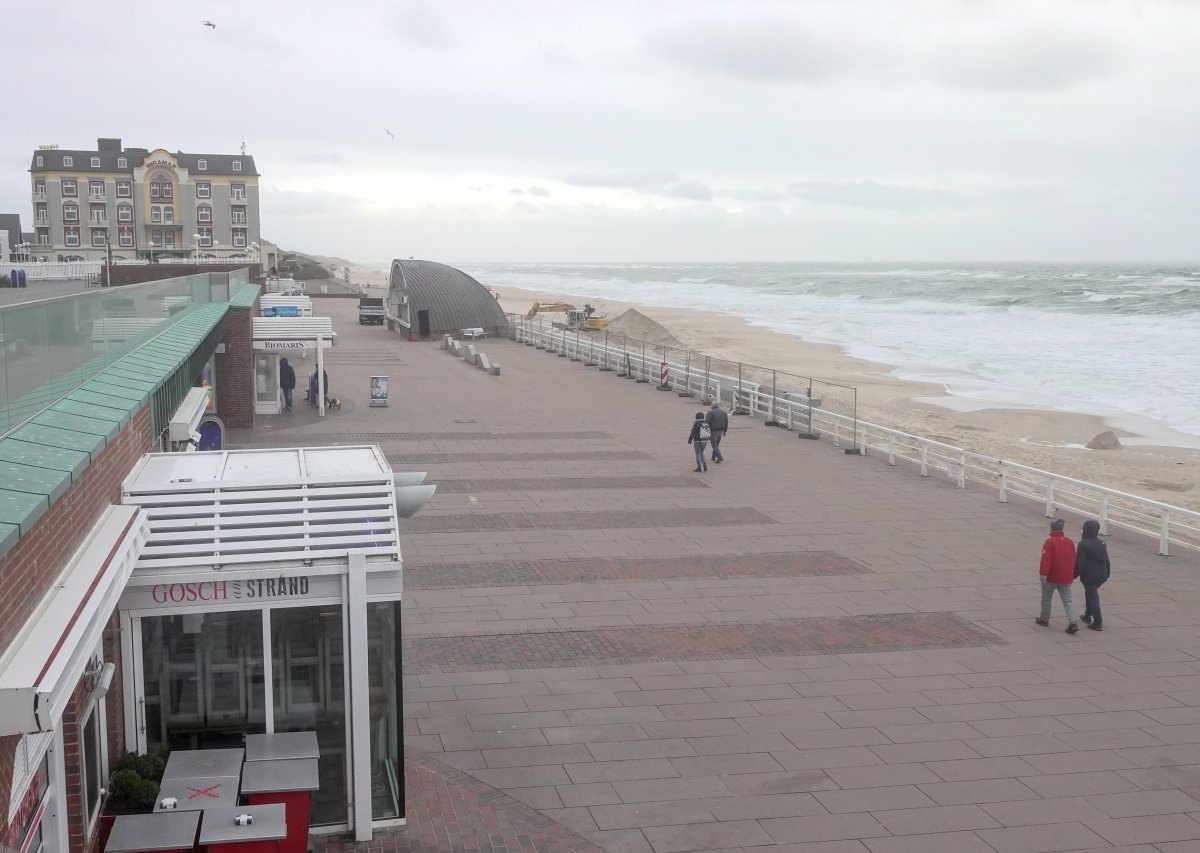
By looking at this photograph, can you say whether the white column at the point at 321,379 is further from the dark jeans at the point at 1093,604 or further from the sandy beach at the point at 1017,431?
the dark jeans at the point at 1093,604

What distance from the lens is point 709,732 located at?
9.24 meters

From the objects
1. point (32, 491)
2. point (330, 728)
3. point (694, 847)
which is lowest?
point (694, 847)

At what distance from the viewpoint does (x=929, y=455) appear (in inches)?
989

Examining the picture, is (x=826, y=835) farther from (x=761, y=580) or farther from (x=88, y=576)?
(x=761, y=580)

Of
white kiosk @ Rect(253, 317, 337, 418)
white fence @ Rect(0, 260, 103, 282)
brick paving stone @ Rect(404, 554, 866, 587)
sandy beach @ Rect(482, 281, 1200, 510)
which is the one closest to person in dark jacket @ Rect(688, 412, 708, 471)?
brick paving stone @ Rect(404, 554, 866, 587)

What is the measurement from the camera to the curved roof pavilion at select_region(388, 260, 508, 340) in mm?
50406

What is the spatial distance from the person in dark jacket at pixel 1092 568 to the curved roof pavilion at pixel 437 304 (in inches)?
1575

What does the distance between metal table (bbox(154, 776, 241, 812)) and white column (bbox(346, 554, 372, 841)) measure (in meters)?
0.81

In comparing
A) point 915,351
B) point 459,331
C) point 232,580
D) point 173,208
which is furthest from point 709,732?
point 173,208

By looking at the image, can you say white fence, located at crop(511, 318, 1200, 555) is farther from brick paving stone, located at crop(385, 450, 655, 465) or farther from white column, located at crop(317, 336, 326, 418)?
white column, located at crop(317, 336, 326, 418)

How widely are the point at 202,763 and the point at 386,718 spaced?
3.96ft

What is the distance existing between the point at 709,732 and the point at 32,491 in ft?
19.2

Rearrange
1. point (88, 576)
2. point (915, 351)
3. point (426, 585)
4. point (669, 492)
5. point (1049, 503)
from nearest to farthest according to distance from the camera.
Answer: point (88, 576) → point (426, 585) → point (1049, 503) → point (669, 492) → point (915, 351)

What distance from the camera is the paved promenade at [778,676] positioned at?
25.8 ft
